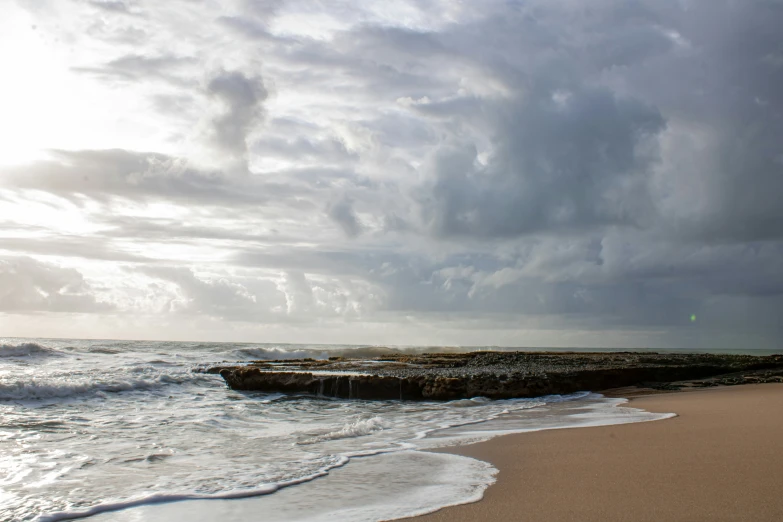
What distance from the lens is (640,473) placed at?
20.1 feet

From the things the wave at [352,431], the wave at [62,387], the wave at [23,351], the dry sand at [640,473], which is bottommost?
the wave at [23,351]

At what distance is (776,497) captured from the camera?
198 inches

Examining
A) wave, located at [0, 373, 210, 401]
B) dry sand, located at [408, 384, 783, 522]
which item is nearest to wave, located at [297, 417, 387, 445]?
dry sand, located at [408, 384, 783, 522]

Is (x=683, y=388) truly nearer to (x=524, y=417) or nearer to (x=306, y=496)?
(x=524, y=417)

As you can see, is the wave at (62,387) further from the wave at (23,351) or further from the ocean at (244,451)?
the wave at (23,351)

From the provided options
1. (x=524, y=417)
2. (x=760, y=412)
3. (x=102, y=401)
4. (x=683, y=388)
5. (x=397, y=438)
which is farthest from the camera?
(x=683, y=388)

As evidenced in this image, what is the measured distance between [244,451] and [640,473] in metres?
5.56

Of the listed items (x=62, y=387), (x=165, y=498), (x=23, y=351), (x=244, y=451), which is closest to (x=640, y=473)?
(x=165, y=498)

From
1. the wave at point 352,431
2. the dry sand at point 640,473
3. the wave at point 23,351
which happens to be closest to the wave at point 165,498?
the dry sand at point 640,473

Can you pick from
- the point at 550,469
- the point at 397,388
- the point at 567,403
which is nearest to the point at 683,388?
the point at 567,403

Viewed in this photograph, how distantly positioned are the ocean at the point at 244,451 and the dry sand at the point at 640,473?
503 mm

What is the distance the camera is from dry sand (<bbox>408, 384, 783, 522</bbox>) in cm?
484

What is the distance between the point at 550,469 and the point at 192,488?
4019mm

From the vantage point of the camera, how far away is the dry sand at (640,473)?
4.84 meters
